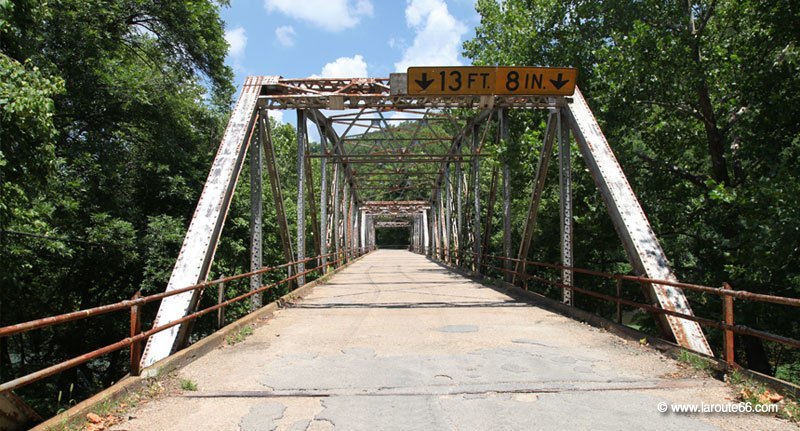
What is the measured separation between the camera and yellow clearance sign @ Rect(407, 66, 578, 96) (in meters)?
10.6

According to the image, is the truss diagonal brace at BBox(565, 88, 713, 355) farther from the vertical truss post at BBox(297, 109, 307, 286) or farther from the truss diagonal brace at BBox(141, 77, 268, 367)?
the vertical truss post at BBox(297, 109, 307, 286)

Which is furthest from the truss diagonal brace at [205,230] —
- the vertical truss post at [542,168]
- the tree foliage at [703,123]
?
the tree foliage at [703,123]

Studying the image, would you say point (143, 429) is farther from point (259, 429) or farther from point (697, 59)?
point (697, 59)

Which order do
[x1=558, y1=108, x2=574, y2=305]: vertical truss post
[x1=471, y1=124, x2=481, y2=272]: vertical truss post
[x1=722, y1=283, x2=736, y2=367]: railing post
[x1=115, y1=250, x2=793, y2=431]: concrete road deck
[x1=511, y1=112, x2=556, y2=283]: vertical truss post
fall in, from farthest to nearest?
[x1=471, y1=124, x2=481, y2=272]: vertical truss post < [x1=511, y1=112, x2=556, y2=283]: vertical truss post < [x1=558, y1=108, x2=574, y2=305]: vertical truss post < [x1=722, y1=283, x2=736, y2=367]: railing post < [x1=115, y1=250, x2=793, y2=431]: concrete road deck

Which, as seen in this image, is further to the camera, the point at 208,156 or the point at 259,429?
the point at 208,156

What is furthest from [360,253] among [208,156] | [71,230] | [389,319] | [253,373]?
[253,373]

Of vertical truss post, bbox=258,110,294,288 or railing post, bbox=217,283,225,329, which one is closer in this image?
railing post, bbox=217,283,225,329

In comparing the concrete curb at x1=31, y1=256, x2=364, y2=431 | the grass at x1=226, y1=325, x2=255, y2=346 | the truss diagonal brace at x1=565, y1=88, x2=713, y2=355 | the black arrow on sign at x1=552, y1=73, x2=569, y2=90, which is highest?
the black arrow on sign at x1=552, y1=73, x2=569, y2=90

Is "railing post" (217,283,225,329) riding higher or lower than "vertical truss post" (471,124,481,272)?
lower

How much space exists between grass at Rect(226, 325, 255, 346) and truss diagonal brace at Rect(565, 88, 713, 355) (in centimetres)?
562

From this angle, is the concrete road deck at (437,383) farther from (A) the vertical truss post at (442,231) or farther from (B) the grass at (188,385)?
(A) the vertical truss post at (442,231)

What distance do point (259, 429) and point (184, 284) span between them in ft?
11.5

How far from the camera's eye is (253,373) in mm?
5637

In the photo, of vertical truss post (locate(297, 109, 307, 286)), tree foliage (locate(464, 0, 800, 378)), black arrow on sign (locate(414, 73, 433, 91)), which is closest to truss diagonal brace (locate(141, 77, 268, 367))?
black arrow on sign (locate(414, 73, 433, 91))
